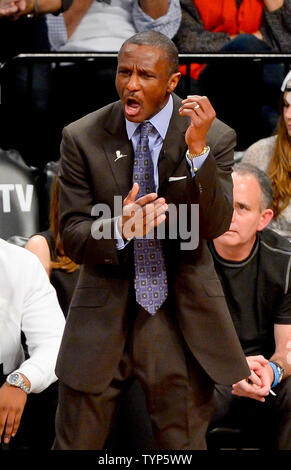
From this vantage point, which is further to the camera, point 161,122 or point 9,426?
point 9,426

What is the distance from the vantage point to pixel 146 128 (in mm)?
2006

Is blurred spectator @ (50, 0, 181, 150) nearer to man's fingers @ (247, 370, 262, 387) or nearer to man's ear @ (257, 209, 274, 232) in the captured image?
man's ear @ (257, 209, 274, 232)

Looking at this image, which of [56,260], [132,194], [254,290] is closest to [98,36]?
[56,260]

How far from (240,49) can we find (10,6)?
0.98 meters

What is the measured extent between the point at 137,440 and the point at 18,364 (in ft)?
1.44

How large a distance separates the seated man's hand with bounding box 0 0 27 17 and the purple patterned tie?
4.97 ft

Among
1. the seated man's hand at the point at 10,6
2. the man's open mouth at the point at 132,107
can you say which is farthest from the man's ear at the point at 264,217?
the seated man's hand at the point at 10,6

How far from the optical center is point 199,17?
12.2 ft

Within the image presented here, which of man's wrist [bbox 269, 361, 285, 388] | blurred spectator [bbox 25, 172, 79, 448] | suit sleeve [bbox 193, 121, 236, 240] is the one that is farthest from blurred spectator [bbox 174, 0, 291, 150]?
suit sleeve [bbox 193, 121, 236, 240]

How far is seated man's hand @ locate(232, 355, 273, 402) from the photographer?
97.5 inches

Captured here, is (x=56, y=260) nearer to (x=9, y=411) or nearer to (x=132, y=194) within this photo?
(x=9, y=411)

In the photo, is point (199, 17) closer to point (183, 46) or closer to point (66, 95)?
point (183, 46)

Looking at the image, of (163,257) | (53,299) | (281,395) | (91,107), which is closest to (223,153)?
(163,257)

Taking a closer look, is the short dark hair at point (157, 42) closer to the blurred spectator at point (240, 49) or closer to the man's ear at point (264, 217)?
the man's ear at point (264, 217)
